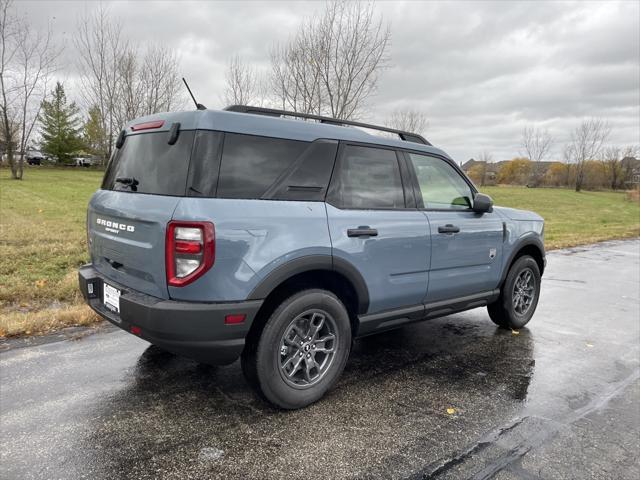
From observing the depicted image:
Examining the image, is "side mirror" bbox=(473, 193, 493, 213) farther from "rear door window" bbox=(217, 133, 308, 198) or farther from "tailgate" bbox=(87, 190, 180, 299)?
"tailgate" bbox=(87, 190, 180, 299)

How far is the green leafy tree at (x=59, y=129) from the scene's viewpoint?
5009cm

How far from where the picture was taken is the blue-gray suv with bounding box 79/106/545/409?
8.57 feet

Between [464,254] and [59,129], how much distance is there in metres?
56.6

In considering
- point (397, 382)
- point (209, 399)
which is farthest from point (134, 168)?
point (397, 382)

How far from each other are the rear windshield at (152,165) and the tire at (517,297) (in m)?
3.48

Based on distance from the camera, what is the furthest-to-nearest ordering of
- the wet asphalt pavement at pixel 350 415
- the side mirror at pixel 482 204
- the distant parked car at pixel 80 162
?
the distant parked car at pixel 80 162 < the side mirror at pixel 482 204 < the wet asphalt pavement at pixel 350 415

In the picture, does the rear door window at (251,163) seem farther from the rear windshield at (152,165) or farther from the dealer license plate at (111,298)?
the dealer license plate at (111,298)

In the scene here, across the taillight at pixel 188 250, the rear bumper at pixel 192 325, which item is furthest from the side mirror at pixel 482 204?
the taillight at pixel 188 250

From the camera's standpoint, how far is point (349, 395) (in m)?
3.27

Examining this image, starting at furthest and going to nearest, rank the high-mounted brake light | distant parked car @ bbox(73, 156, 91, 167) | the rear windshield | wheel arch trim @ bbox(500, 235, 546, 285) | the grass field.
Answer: distant parked car @ bbox(73, 156, 91, 167) → wheel arch trim @ bbox(500, 235, 546, 285) → the grass field → the high-mounted brake light → the rear windshield

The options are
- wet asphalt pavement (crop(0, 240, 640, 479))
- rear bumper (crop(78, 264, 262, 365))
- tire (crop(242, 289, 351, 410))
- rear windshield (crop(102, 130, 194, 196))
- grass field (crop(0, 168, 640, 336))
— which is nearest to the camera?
wet asphalt pavement (crop(0, 240, 640, 479))

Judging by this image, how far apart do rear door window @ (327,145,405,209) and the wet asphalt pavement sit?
4.55 feet

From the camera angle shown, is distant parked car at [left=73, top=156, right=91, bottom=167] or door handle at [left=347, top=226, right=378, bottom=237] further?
distant parked car at [left=73, top=156, right=91, bottom=167]

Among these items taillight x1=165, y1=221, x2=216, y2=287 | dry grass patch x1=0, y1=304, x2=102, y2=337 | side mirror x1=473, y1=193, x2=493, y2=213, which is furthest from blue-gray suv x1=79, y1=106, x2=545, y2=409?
dry grass patch x1=0, y1=304, x2=102, y2=337
